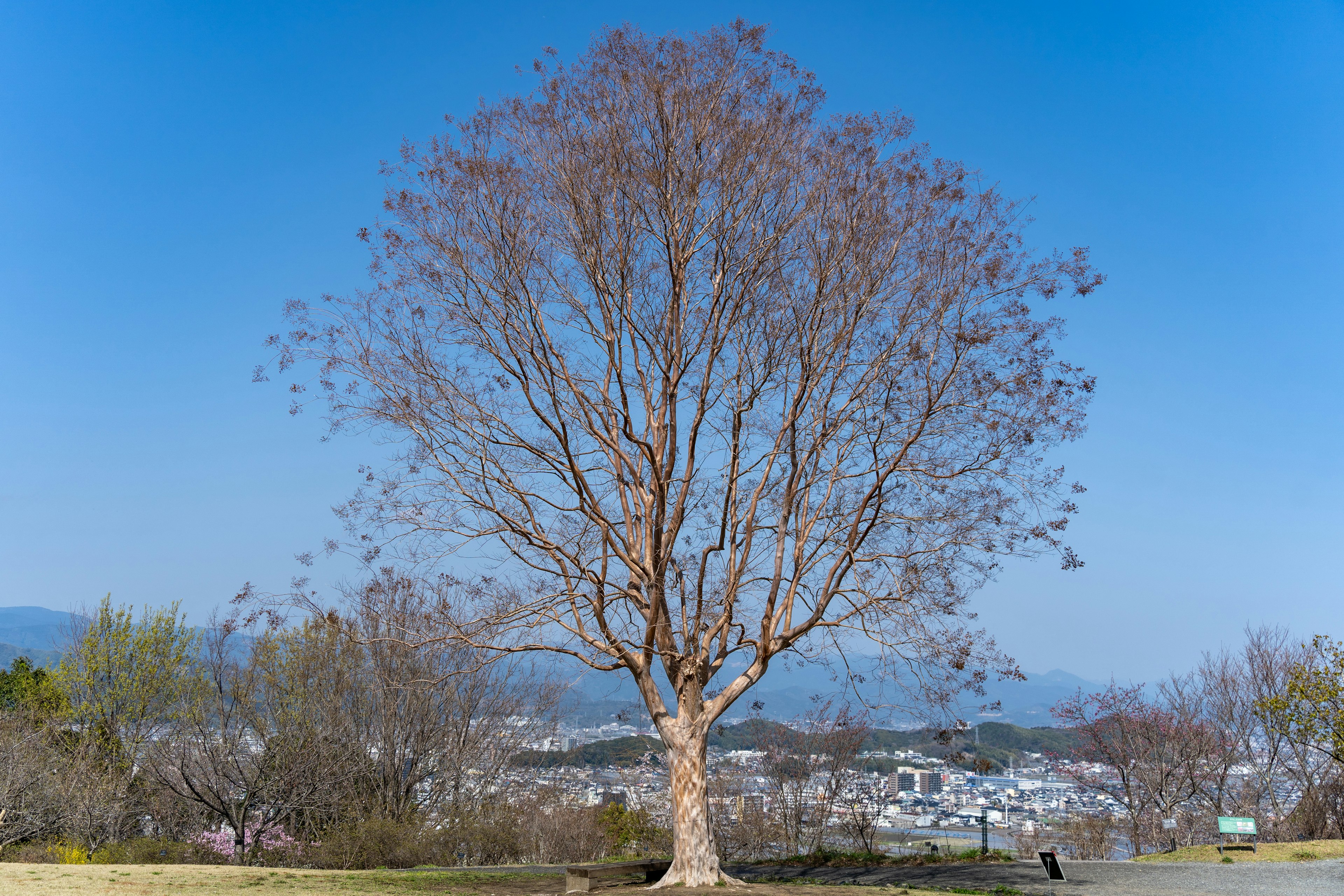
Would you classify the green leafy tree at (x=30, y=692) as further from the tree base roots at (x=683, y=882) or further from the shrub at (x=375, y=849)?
the tree base roots at (x=683, y=882)

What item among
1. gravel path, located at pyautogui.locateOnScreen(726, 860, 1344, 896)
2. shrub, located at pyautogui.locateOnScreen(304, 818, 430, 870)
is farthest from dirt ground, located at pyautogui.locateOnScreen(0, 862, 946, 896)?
shrub, located at pyautogui.locateOnScreen(304, 818, 430, 870)

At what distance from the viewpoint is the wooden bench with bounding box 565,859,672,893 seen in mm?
10898

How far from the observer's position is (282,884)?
35.4 feet

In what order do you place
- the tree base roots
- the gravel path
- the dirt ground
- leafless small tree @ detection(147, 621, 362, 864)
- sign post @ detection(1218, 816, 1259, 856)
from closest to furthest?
the dirt ground, the tree base roots, the gravel path, sign post @ detection(1218, 816, 1259, 856), leafless small tree @ detection(147, 621, 362, 864)

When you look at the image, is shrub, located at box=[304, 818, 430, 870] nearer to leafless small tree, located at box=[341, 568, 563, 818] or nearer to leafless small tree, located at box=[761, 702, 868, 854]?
leafless small tree, located at box=[341, 568, 563, 818]

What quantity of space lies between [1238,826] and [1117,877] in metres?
2.55

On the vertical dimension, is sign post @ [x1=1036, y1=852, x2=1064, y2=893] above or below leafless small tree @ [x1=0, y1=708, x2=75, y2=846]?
above

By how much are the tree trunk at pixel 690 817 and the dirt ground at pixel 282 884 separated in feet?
1.24

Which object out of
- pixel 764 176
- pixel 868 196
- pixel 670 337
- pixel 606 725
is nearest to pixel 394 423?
pixel 670 337

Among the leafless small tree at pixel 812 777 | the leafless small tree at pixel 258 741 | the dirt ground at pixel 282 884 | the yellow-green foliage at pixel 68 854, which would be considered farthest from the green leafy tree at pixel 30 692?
the leafless small tree at pixel 812 777

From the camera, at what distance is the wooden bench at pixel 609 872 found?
10898 mm

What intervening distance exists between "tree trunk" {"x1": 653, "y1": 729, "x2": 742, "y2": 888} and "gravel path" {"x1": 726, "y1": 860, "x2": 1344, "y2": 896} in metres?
2.22

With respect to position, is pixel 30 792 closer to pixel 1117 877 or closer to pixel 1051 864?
pixel 1051 864

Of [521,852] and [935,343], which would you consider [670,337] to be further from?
[521,852]
